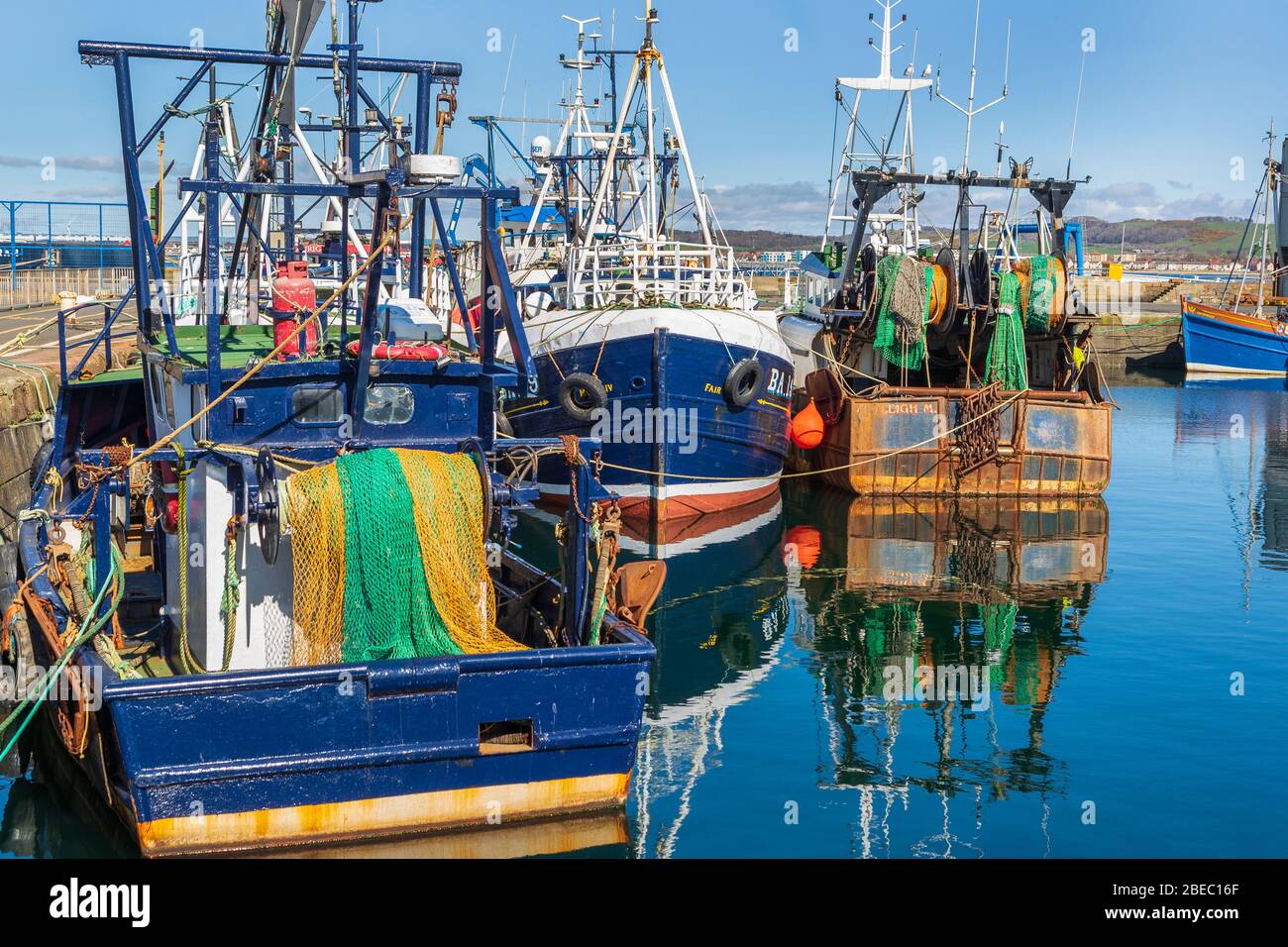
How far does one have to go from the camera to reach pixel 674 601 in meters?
15.9

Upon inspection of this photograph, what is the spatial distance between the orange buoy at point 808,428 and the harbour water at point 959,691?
119cm

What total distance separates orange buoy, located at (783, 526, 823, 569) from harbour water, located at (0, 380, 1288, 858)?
0.28ft

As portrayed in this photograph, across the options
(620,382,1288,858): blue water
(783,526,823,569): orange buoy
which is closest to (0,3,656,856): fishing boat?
(620,382,1288,858): blue water

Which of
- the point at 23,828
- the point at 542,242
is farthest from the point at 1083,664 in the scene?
the point at 542,242

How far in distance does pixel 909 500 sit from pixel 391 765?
1452 centimetres

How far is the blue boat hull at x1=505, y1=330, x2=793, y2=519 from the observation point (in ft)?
61.9

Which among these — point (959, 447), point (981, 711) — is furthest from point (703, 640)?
point (959, 447)

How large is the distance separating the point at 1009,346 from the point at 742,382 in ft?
14.8

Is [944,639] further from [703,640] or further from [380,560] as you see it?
[380,560]

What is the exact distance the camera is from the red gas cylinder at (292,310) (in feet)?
35.8

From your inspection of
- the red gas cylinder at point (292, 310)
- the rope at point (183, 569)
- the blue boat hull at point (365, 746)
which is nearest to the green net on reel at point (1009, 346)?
the red gas cylinder at point (292, 310)

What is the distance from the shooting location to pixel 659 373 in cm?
1866
